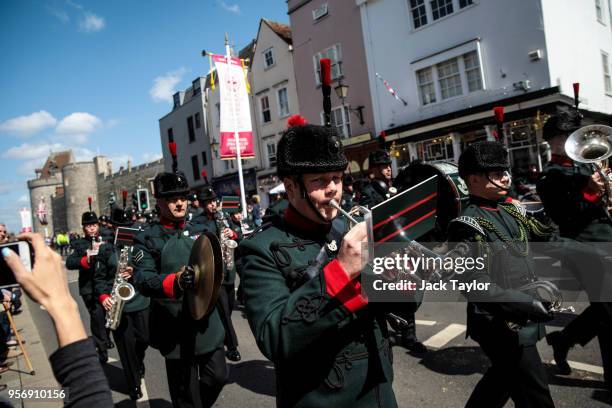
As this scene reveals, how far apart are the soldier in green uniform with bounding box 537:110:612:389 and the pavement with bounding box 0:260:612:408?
29cm

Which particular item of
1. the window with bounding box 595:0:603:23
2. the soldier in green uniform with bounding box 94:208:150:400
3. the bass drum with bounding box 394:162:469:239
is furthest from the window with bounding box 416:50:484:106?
the soldier in green uniform with bounding box 94:208:150:400

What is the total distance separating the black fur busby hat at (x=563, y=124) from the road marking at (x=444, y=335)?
2.79 metres

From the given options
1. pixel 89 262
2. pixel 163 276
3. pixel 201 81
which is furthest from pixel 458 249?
pixel 201 81

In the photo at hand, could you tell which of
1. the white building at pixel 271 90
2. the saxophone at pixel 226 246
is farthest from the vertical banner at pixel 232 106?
the white building at pixel 271 90

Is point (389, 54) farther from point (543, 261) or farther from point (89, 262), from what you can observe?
point (89, 262)

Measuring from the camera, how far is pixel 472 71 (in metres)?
16.3

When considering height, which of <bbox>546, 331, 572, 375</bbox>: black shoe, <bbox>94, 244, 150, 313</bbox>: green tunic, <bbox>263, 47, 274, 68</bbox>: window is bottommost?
<bbox>546, 331, 572, 375</bbox>: black shoe

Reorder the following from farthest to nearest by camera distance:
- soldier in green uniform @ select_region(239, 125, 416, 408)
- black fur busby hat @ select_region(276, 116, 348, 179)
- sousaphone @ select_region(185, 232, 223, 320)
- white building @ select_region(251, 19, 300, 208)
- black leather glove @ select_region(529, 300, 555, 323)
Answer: white building @ select_region(251, 19, 300, 208), sousaphone @ select_region(185, 232, 223, 320), black leather glove @ select_region(529, 300, 555, 323), black fur busby hat @ select_region(276, 116, 348, 179), soldier in green uniform @ select_region(239, 125, 416, 408)

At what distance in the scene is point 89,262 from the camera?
6.36 meters

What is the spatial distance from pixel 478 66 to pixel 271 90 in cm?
1378

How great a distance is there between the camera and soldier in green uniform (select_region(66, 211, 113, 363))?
6.71 m

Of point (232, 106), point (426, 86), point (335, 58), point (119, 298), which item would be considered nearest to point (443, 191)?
point (119, 298)

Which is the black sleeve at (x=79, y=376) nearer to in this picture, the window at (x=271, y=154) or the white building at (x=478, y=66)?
the white building at (x=478, y=66)

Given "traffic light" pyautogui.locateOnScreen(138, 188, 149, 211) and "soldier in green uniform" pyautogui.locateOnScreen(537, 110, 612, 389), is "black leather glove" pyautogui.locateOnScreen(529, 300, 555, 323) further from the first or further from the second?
"traffic light" pyautogui.locateOnScreen(138, 188, 149, 211)
